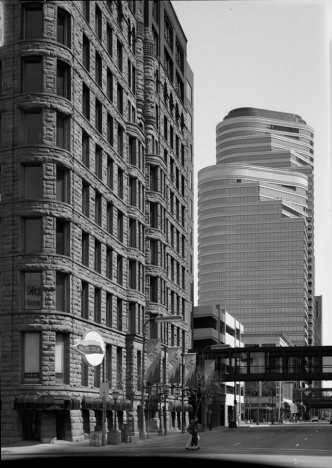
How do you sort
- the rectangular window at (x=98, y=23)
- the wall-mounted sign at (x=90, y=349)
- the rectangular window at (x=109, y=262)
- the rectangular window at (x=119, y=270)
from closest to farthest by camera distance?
the wall-mounted sign at (x=90, y=349), the rectangular window at (x=98, y=23), the rectangular window at (x=109, y=262), the rectangular window at (x=119, y=270)

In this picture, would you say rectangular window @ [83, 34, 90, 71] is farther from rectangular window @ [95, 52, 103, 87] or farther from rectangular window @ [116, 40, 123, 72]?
rectangular window @ [116, 40, 123, 72]

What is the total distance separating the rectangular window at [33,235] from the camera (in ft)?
241

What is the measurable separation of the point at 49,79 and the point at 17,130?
16.9 feet

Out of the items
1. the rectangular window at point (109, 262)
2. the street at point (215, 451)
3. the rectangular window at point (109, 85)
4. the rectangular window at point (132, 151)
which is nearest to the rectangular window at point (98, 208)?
the rectangular window at point (109, 262)

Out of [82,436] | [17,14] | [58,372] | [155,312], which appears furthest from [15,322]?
[155,312]

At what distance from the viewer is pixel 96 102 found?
8862cm

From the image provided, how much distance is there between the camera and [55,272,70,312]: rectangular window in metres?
74.6

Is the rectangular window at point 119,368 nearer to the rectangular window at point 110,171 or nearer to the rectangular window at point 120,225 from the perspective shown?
the rectangular window at point 120,225

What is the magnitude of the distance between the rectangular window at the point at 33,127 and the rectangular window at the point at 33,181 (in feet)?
7.46

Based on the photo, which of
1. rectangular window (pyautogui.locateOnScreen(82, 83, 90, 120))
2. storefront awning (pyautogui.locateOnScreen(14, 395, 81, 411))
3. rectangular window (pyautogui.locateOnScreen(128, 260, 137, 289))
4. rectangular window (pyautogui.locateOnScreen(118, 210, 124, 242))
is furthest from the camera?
rectangular window (pyautogui.locateOnScreen(128, 260, 137, 289))

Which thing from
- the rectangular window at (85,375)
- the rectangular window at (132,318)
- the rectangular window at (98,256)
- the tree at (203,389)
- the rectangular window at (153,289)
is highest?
the rectangular window at (98,256)

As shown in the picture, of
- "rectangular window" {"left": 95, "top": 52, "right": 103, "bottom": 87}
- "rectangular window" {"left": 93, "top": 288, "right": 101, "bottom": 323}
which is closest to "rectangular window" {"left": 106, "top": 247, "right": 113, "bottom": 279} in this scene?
"rectangular window" {"left": 93, "top": 288, "right": 101, "bottom": 323}

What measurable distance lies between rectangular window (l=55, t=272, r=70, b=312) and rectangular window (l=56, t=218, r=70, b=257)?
2.02 meters

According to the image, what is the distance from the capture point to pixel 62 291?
75.3 metres
